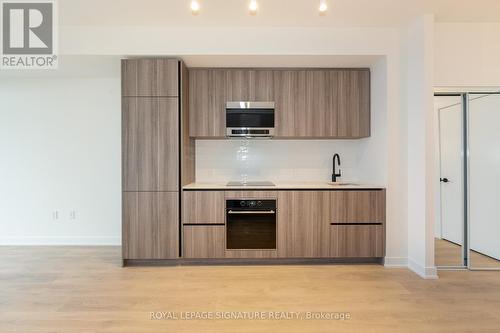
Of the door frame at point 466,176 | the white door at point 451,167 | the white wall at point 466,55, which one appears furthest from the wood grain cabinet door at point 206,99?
the white door at point 451,167

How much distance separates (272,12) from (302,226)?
7.55 feet

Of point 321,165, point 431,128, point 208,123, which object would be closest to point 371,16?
point 431,128

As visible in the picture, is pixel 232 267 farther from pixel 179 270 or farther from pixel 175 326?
pixel 175 326

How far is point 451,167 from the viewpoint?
12.6 feet

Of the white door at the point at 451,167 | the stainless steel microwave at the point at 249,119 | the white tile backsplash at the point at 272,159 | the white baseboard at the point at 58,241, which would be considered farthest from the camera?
the white baseboard at the point at 58,241

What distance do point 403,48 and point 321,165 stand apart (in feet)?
5.55

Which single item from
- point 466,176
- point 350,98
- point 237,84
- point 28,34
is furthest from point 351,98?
point 28,34

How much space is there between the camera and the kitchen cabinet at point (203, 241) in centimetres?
343

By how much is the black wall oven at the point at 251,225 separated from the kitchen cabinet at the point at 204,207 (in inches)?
3.6

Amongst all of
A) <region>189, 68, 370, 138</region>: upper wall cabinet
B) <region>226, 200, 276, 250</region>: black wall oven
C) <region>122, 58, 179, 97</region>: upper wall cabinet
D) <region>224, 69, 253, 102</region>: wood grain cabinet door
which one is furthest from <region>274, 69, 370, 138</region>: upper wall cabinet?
<region>122, 58, 179, 97</region>: upper wall cabinet

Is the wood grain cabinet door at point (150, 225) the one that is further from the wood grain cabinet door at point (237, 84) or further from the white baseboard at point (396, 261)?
the white baseboard at point (396, 261)

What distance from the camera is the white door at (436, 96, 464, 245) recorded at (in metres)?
3.63

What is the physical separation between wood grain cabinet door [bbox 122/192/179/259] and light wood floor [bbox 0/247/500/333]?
20 centimetres

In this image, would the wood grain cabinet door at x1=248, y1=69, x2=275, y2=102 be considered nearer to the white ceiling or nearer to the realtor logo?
the white ceiling
